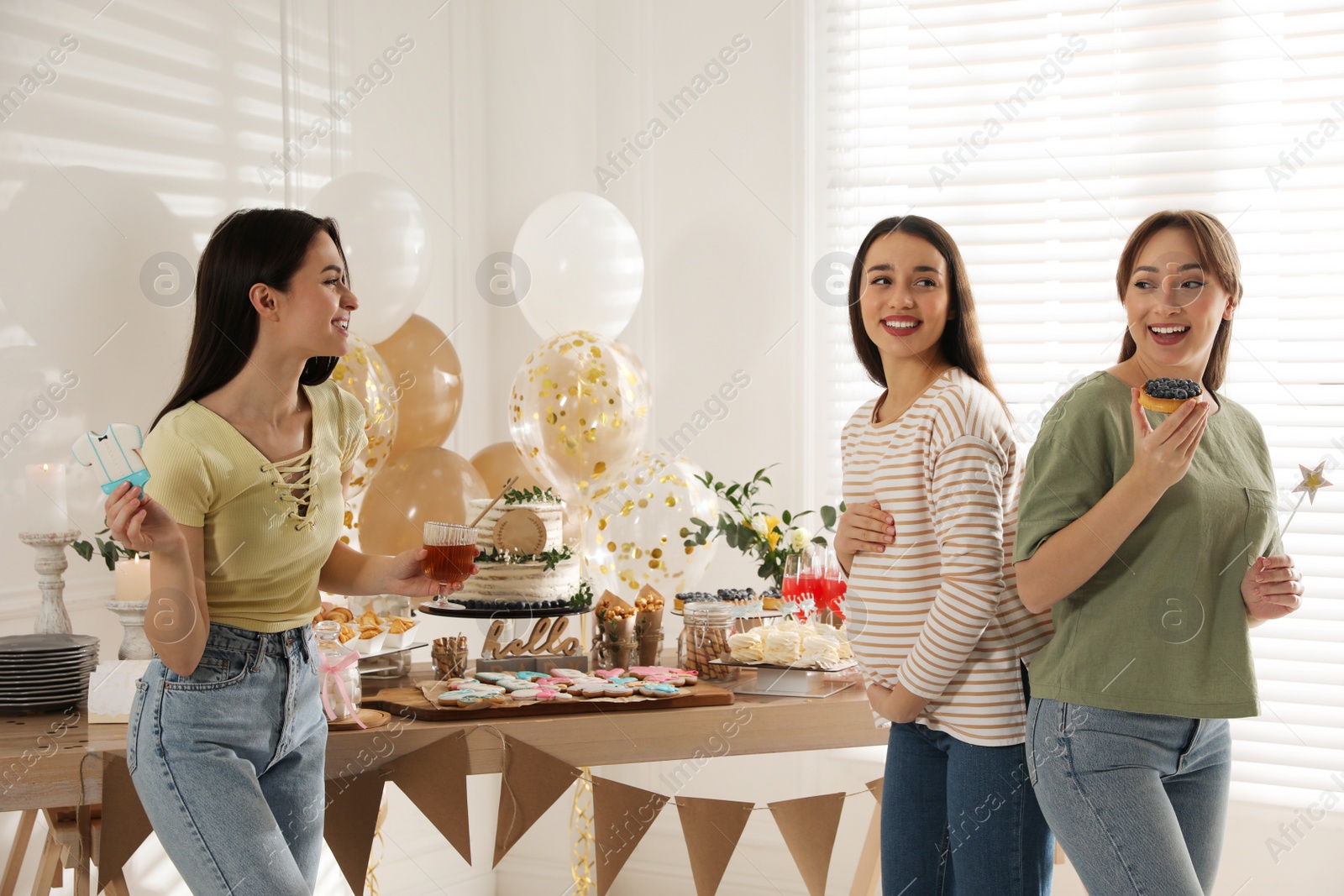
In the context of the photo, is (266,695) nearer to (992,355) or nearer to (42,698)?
(42,698)

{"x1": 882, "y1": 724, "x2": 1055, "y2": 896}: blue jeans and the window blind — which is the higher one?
the window blind

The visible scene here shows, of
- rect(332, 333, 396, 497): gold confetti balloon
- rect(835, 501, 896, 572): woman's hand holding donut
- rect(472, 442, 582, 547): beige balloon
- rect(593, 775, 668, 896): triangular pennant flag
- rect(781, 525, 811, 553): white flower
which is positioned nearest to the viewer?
rect(835, 501, 896, 572): woman's hand holding donut

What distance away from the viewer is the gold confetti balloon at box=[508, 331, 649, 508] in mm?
3160

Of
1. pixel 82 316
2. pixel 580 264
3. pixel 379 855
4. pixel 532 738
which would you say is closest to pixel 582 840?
pixel 379 855

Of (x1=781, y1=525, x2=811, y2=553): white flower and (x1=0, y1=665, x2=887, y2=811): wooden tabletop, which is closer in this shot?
(x1=0, y1=665, x2=887, y2=811): wooden tabletop

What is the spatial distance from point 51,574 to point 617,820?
1.41 m

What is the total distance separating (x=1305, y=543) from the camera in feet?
11.1

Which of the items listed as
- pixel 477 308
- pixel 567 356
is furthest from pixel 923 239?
pixel 477 308

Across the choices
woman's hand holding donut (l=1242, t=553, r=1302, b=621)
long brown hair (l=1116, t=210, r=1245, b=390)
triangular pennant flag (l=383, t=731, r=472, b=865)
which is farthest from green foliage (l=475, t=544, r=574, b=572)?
woman's hand holding donut (l=1242, t=553, r=1302, b=621)

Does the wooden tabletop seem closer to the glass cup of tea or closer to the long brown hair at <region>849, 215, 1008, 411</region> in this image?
the glass cup of tea

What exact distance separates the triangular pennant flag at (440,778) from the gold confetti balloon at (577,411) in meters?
1.11

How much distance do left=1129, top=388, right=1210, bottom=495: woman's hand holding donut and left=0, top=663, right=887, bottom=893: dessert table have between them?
1095 millimetres

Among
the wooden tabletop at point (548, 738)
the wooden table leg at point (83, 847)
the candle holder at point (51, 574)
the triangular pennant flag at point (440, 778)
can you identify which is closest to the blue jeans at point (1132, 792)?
the wooden tabletop at point (548, 738)

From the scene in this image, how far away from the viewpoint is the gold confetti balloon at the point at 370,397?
2.88m
